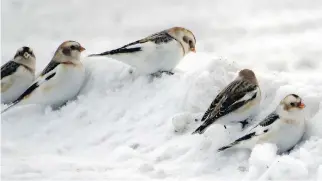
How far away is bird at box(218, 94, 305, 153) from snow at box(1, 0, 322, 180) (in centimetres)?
10

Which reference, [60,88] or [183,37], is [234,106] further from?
[60,88]

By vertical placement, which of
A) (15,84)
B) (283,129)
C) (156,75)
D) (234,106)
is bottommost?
(283,129)

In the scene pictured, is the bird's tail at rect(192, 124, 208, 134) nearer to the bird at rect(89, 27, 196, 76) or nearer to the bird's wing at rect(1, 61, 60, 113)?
the bird at rect(89, 27, 196, 76)

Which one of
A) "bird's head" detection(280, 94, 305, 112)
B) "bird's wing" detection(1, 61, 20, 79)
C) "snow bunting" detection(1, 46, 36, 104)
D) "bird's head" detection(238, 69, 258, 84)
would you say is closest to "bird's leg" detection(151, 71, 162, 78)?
"bird's head" detection(238, 69, 258, 84)

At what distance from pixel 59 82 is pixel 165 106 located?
4.37 ft

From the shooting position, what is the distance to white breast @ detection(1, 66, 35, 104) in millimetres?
7448

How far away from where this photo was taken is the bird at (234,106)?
5875mm

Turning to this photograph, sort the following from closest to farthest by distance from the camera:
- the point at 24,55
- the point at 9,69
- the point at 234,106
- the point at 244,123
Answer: the point at 234,106 < the point at 244,123 < the point at 9,69 < the point at 24,55

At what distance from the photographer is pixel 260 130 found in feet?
18.5

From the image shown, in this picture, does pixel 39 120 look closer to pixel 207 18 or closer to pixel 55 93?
pixel 55 93

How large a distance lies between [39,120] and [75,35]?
10.9 feet

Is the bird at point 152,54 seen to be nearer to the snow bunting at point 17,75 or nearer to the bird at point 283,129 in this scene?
the snow bunting at point 17,75

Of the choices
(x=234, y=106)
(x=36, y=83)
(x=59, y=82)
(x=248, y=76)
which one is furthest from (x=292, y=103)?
(x=36, y=83)

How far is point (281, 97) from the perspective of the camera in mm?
6129
